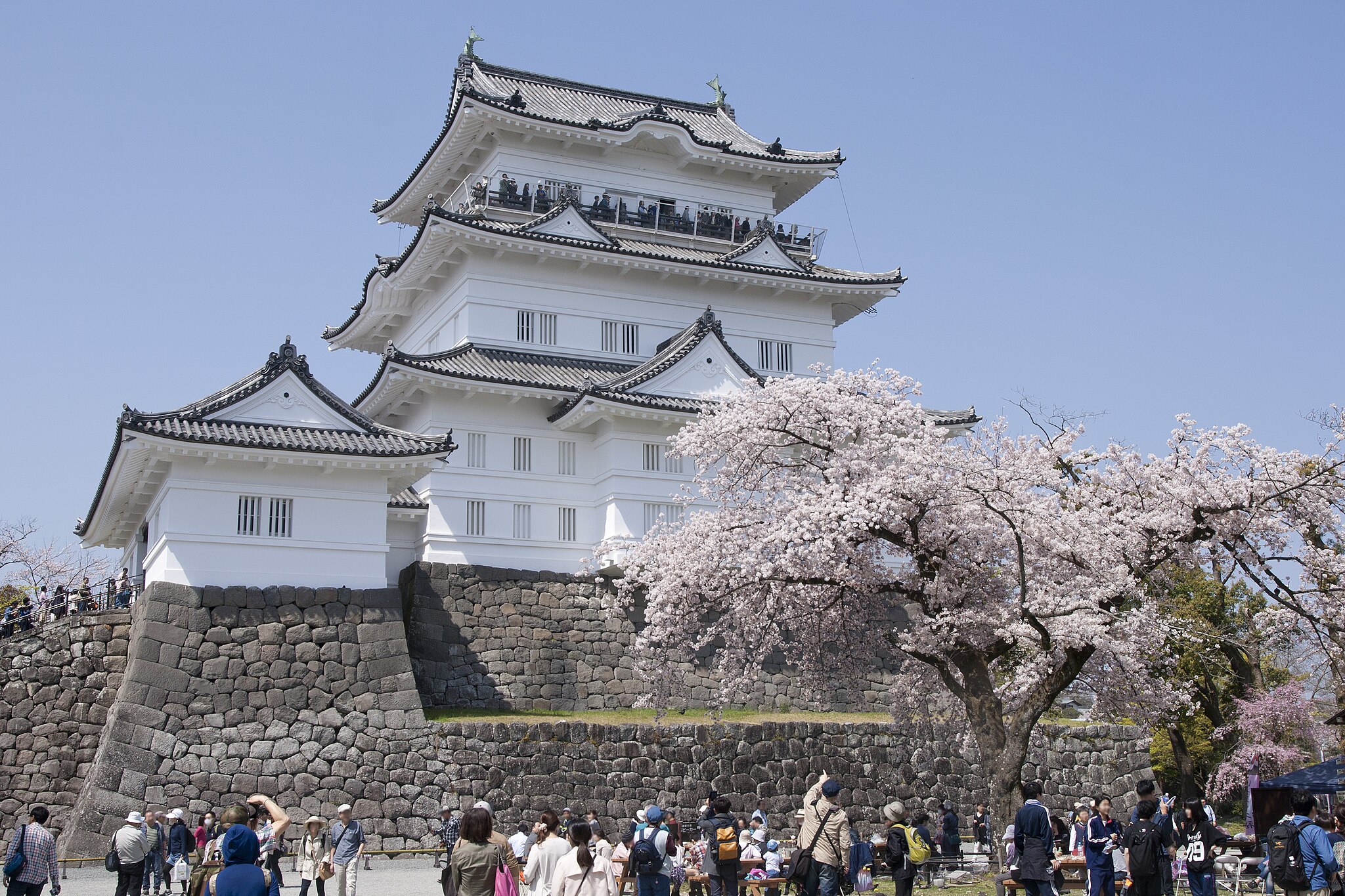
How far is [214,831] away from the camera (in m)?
18.6

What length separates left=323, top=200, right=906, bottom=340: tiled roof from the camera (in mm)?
28484

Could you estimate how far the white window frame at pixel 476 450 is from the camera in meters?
27.1

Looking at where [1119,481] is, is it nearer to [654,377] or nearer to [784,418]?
[784,418]

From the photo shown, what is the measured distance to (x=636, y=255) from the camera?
2977 centimetres

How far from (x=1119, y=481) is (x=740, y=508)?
6.01 metres

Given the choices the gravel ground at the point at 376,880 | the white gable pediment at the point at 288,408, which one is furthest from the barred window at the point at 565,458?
the gravel ground at the point at 376,880

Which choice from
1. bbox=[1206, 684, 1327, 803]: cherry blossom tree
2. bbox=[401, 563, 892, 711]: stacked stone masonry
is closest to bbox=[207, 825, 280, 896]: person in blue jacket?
bbox=[401, 563, 892, 711]: stacked stone masonry

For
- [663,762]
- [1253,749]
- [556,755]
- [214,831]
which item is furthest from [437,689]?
[1253,749]

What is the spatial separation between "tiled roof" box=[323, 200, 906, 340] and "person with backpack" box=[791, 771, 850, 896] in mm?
19558

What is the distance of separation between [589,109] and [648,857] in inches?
1028

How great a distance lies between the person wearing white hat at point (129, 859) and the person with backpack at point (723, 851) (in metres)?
6.83

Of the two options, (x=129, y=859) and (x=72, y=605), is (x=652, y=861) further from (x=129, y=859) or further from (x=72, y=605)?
(x=72, y=605)

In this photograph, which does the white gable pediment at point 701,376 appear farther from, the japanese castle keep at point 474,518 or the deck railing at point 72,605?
the deck railing at point 72,605

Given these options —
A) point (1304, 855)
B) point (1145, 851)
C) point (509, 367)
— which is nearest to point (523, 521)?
point (509, 367)
